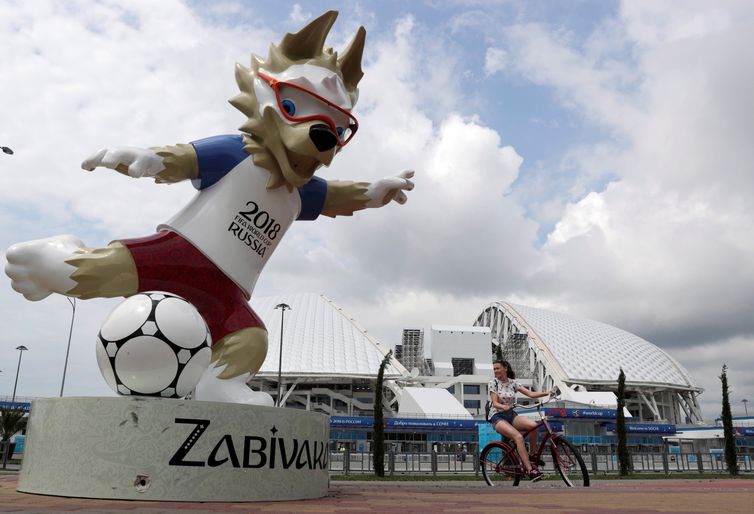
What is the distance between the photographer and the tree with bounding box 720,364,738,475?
2034 cm

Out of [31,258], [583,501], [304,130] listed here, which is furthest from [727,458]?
[31,258]

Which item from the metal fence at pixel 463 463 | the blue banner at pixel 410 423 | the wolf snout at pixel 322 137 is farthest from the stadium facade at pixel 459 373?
the wolf snout at pixel 322 137

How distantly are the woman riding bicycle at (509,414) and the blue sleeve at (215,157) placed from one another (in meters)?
3.97

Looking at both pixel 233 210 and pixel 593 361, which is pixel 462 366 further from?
pixel 233 210

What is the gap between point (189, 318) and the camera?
511cm

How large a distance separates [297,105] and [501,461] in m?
5.15

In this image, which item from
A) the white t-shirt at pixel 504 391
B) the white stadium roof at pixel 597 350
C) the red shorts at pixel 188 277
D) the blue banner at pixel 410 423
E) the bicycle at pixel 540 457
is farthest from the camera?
the white stadium roof at pixel 597 350

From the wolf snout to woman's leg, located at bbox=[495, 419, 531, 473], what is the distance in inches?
162

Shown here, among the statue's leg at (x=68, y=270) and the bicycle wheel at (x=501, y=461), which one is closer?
the statue's leg at (x=68, y=270)

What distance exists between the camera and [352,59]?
6.55 m

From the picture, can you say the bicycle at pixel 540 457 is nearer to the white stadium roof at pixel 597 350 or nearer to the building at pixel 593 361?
the building at pixel 593 361

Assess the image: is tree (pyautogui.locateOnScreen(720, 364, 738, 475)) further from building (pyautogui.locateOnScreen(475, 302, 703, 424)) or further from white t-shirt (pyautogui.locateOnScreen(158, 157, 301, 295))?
building (pyautogui.locateOnScreen(475, 302, 703, 424))

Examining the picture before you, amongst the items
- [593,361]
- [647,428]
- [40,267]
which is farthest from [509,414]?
[593,361]

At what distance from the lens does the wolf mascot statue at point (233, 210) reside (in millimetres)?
5703
